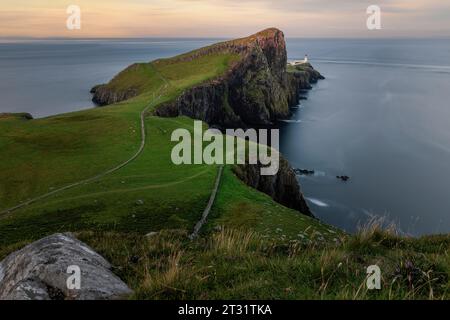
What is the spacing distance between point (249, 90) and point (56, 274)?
14598 cm

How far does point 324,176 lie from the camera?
269 ft

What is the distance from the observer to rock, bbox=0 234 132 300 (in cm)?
745

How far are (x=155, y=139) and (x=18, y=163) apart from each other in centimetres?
1969

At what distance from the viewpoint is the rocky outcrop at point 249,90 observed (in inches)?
5123

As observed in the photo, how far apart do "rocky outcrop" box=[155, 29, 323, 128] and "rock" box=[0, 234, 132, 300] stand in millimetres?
105529

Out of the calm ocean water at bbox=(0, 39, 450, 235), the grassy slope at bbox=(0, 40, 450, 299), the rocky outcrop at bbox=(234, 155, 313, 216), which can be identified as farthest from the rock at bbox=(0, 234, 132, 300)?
the rocky outcrop at bbox=(234, 155, 313, 216)

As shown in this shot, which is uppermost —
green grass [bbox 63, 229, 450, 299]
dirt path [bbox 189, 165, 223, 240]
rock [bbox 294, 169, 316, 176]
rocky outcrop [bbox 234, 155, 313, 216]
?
green grass [bbox 63, 229, 450, 299]

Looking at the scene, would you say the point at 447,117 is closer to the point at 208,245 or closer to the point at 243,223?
the point at 243,223

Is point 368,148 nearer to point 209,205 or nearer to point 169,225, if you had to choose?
point 209,205

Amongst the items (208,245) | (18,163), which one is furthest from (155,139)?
(208,245)

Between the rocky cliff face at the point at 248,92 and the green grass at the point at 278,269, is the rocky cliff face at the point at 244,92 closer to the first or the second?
the rocky cliff face at the point at 248,92

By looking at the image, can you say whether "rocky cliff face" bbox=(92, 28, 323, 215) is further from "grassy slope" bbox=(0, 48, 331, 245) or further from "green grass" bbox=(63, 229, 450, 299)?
"green grass" bbox=(63, 229, 450, 299)

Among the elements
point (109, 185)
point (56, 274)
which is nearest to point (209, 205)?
point (109, 185)

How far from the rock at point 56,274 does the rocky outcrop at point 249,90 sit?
4155 inches
